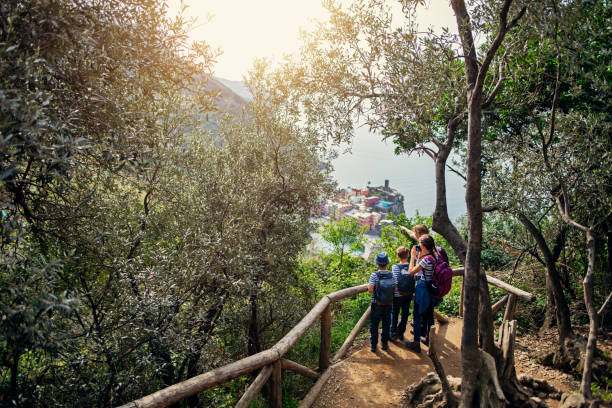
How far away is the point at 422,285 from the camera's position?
5285 mm

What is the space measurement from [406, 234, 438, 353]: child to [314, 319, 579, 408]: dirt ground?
359 millimetres

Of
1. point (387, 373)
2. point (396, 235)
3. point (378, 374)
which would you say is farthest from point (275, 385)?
point (396, 235)

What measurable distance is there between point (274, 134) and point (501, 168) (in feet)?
15.6

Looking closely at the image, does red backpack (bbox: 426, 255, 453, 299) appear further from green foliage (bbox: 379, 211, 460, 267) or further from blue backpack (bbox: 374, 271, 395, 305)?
green foliage (bbox: 379, 211, 460, 267)

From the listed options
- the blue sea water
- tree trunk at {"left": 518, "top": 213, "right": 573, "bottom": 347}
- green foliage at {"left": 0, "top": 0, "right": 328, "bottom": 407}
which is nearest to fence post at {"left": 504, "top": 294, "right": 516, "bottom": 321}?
tree trunk at {"left": 518, "top": 213, "right": 573, "bottom": 347}

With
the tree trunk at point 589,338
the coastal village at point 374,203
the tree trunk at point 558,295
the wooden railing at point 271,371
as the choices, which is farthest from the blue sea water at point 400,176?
the tree trunk at point 589,338

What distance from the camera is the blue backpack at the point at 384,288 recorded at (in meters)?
5.18

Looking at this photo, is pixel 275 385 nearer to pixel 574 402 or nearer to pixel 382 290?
pixel 382 290

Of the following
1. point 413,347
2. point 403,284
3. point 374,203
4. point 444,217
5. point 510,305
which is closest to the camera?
point 444,217

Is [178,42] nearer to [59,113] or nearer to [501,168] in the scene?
[59,113]

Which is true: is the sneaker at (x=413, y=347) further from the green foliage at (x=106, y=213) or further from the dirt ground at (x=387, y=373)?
the green foliage at (x=106, y=213)

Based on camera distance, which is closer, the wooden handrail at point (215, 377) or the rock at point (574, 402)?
the wooden handrail at point (215, 377)

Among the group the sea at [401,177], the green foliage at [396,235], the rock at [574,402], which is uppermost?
the sea at [401,177]

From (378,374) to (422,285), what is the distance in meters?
1.52
